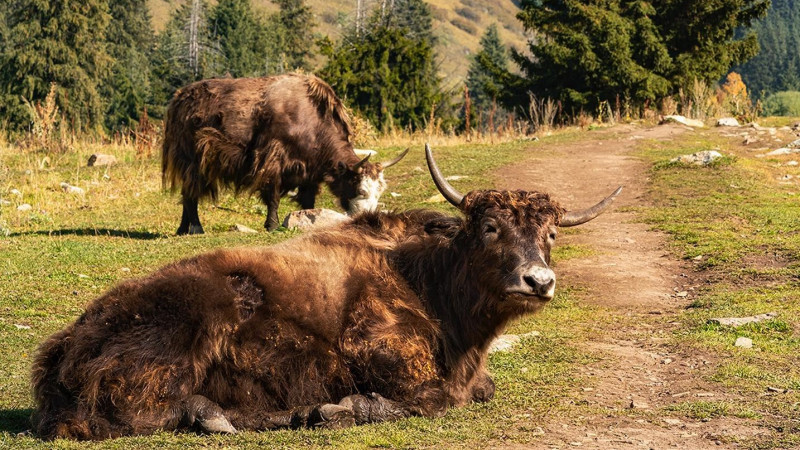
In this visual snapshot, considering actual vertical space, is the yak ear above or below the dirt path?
above

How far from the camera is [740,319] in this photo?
9.23 meters

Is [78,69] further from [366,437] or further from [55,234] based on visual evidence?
[366,437]

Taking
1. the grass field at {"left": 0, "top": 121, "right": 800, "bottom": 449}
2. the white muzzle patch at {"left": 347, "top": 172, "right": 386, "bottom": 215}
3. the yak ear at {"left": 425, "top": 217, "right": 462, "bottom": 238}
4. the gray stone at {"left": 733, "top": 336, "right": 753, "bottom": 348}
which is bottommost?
the gray stone at {"left": 733, "top": 336, "right": 753, "bottom": 348}

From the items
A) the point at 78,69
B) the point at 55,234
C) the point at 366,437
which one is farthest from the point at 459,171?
the point at 78,69

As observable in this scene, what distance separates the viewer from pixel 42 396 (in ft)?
18.4

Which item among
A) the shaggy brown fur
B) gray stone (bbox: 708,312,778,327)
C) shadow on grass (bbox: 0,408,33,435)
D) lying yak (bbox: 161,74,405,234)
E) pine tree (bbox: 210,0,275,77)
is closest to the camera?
the shaggy brown fur

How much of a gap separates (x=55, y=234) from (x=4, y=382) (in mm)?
8058

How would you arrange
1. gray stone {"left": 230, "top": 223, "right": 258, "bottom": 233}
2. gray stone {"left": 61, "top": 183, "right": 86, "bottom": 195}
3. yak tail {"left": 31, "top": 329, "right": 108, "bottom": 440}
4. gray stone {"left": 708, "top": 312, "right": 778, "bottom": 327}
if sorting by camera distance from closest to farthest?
yak tail {"left": 31, "top": 329, "right": 108, "bottom": 440}, gray stone {"left": 708, "top": 312, "right": 778, "bottom": 327}, gray stone {"left": 230, "top": 223, "right": 258, "bottom": 233}, gray stone {"left": 61, "top": 183, "right": 86, "bottom": 195}

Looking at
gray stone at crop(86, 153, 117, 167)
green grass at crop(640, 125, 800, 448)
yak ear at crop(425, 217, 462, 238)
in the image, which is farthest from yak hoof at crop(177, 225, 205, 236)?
yak ear at crop(425, 217, 462, 238)

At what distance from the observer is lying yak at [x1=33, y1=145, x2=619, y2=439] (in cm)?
561

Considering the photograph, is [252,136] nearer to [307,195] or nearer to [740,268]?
[307,195]

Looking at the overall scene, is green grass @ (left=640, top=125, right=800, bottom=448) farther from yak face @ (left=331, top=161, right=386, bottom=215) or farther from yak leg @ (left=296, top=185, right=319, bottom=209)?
yak leg @ (left=296, top=185, right=319, bottom=209)

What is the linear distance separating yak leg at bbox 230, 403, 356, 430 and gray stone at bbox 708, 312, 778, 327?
4605 millimetres

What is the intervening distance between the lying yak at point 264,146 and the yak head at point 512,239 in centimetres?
913
